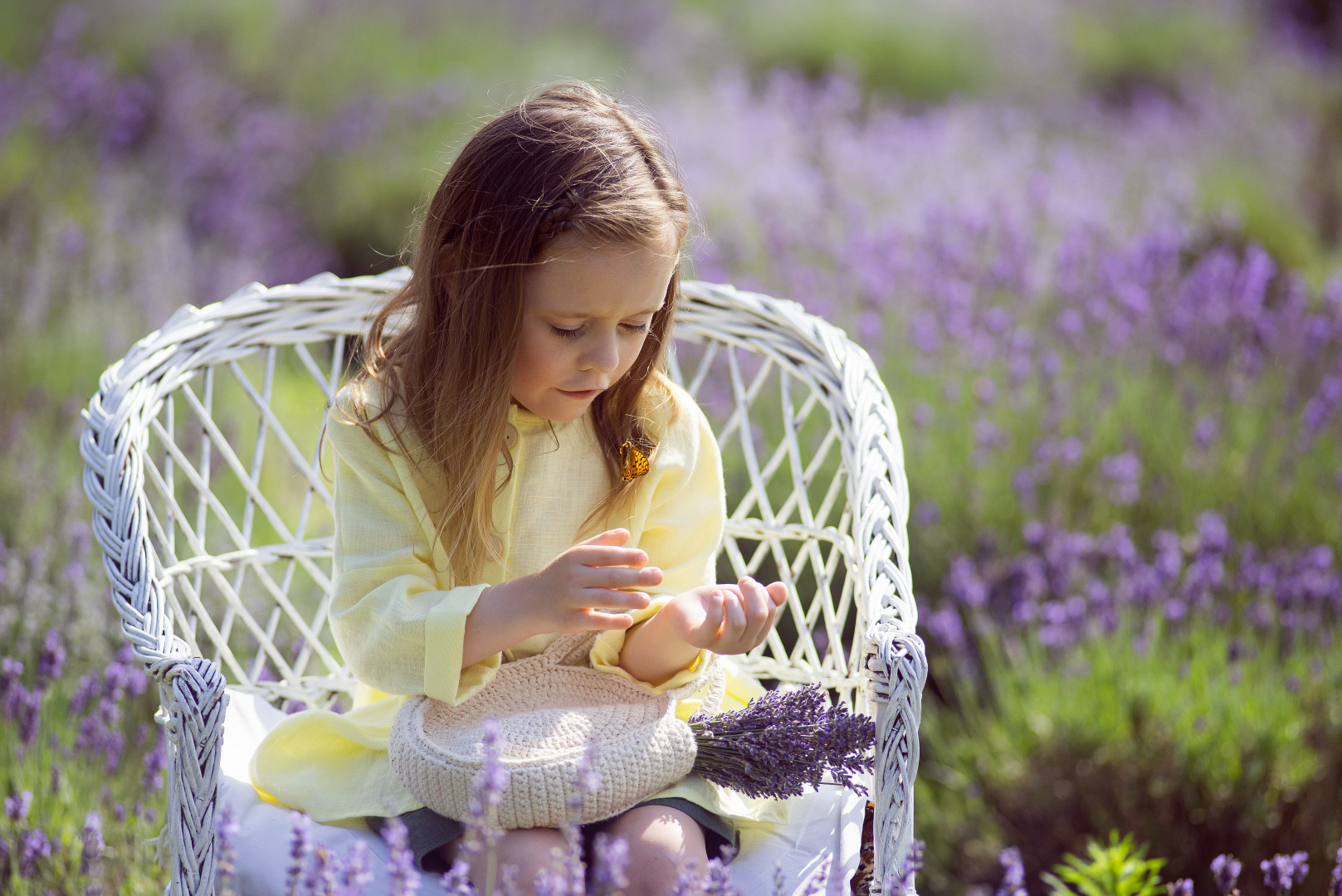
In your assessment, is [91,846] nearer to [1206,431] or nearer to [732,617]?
[732,617]

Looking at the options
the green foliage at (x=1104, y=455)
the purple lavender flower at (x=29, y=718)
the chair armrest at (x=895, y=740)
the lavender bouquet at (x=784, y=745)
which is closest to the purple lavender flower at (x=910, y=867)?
the chair armrest at (x=895, y=740)

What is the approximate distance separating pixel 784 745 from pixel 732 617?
0.51 feet

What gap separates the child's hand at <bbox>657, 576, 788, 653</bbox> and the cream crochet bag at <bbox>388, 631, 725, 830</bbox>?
0.37 ft

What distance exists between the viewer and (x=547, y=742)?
1.29m

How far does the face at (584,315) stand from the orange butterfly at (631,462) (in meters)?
0.13

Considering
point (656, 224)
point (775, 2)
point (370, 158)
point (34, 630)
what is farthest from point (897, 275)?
point (775, 2)

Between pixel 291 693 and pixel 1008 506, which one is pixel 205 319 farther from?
pixel 1008 506

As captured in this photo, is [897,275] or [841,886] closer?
[841,886]

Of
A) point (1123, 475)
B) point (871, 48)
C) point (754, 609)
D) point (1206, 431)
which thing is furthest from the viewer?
point (871, 48)

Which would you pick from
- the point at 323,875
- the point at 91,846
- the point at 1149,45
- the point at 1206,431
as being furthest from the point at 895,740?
the point at 1149,45

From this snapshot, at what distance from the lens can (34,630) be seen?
1969mm

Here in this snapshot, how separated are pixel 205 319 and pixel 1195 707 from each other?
168 centimetres

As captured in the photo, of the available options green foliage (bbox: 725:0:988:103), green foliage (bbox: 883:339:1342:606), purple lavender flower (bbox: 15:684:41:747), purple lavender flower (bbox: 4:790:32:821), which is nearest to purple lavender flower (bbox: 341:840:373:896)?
purple lavender flower (bbox: 4:790:32:821)

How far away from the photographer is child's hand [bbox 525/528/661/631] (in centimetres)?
120
